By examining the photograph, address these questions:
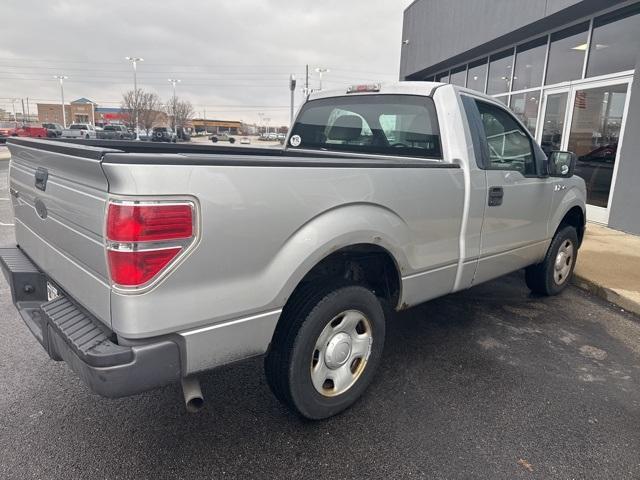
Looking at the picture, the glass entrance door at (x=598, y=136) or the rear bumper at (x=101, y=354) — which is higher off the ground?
the glass entrance door at (x=598, y=136)

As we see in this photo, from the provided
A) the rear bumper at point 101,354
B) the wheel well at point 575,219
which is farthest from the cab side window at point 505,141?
the rear bumper at point 101,354

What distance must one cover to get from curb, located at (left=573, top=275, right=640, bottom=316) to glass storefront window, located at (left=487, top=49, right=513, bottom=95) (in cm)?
774

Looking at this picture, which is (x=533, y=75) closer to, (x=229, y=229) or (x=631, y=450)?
(x=631, y=450)

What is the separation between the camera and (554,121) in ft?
32.8

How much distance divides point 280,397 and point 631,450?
1893 millimetres

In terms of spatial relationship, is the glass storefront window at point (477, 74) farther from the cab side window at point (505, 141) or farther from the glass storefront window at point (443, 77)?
the cab side window at point (505, 141)

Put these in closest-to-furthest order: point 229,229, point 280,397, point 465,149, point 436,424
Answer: point 229,229
point 280,397
point 436,424
point 465,149

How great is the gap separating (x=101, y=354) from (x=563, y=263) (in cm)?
465

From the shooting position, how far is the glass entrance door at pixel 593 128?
824cm

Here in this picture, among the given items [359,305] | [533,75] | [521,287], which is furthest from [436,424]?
[533,75]

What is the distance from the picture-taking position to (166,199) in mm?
1751

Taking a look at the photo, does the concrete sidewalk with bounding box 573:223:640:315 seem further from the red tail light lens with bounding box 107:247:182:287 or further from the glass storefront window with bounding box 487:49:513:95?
the glass storefront window with bounding box 487:49:513:95

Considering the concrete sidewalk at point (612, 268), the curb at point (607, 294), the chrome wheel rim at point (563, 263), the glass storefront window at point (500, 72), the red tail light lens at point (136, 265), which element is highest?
the glass storefront window at point (500, 72)

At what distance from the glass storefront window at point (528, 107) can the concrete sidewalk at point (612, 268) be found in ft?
12.9
